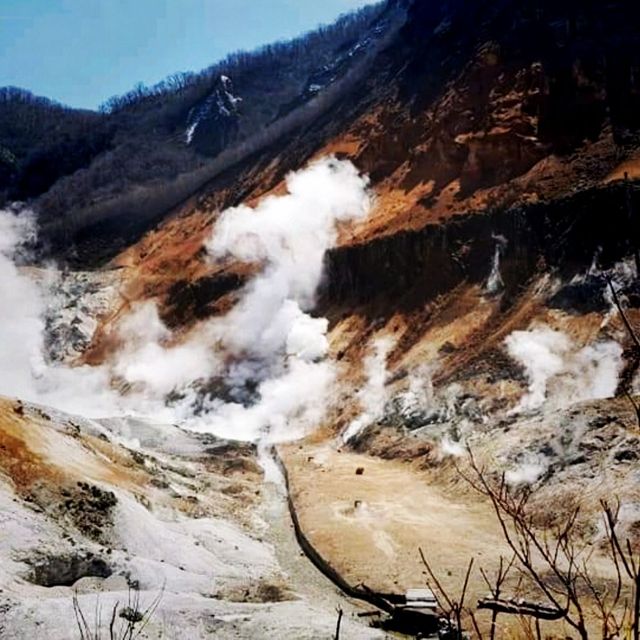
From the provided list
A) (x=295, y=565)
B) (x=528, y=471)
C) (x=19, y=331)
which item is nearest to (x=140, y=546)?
(x=295, y=565)

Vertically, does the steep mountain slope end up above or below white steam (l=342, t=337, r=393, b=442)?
above

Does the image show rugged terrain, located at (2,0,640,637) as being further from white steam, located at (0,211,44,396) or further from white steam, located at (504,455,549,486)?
white steam, located at (0,211,44,396)

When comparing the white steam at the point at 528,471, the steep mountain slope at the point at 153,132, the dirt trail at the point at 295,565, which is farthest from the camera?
the steep mountain slope at the point at 153,132

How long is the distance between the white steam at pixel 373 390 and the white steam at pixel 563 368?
642 cm

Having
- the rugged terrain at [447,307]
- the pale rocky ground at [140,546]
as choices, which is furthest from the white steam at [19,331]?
the pale rocky ground at [140,546]

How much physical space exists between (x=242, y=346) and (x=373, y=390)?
40.9 ft

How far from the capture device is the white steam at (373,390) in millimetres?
31719

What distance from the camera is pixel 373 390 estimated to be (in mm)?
34094

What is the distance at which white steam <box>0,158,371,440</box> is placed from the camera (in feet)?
125

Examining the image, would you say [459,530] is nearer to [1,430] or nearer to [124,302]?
[1,430]

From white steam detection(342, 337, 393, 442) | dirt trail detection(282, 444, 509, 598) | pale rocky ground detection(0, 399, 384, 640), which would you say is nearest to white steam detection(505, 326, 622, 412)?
dirt trail detection(282, 444, 509, 598)

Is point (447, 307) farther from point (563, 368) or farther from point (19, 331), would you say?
point (19, 331)

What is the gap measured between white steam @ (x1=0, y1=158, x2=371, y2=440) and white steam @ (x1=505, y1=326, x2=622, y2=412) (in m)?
10.6

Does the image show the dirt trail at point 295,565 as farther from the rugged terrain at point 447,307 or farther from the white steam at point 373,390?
the white steam at point 373,390
